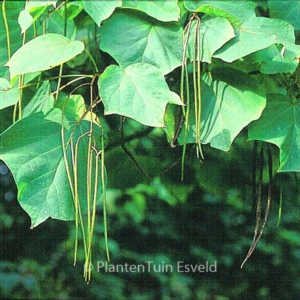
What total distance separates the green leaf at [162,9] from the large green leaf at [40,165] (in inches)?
6.5

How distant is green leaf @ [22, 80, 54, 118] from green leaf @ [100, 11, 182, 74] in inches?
4.0

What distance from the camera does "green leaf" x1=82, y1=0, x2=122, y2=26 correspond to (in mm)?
716

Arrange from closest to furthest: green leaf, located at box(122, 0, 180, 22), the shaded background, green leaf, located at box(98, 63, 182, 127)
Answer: green leaf, located at box(98, 63, 182, 127) < green leaf, located at box(122, 0, 180, 22) < the shaded background

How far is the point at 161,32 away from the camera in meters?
0.75

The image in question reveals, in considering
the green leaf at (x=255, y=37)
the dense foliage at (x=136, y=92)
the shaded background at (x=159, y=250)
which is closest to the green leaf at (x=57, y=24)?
the dense foliage at (x=136, y=92)

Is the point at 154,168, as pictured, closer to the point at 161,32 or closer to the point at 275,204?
the point at 161,32

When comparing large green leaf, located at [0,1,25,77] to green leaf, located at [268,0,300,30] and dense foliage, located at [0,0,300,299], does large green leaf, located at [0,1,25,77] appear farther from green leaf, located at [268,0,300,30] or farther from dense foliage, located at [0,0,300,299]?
green leaf, located at [268,0,300,30]

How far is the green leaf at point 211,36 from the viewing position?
705 millimetres

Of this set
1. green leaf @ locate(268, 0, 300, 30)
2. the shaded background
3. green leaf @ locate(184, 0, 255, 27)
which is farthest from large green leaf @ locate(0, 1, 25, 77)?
the shaded background

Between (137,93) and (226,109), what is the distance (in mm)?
130

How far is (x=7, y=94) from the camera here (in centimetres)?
71

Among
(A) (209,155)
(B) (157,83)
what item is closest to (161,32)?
(B) (157,83)

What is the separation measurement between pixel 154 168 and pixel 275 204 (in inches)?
16.0

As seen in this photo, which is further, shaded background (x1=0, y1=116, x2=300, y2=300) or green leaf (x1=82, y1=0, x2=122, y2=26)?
shaded background (x1=0, y1=116, x2=300, y2=300)
